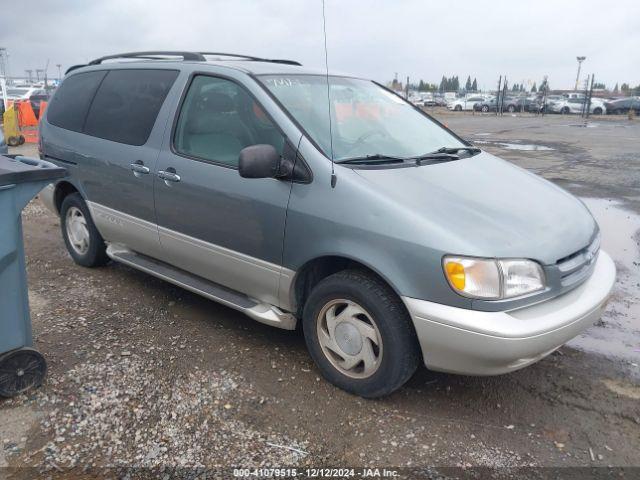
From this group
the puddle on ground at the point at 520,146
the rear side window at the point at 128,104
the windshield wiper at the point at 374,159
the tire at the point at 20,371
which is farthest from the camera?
the puddle on ground at the point at 520,146

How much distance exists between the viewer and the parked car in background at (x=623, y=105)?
35781 mm

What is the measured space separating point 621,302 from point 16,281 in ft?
14.0

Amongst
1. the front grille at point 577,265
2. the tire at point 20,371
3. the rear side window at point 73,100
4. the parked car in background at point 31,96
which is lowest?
the tire at point 20,371

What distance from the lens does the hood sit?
2701 millimetres

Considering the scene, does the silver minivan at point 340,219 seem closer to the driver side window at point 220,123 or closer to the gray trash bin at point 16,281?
the driver side window at point 220,123

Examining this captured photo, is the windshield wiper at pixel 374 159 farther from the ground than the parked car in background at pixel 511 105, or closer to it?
closer to it

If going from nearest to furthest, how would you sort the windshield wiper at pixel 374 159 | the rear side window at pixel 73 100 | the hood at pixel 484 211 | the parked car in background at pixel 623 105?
1. the hood at pixel 484 211
2. the windshield wiper at pixel 374 159
3. the rear side window at pixel 73 100
4. the parked car in background at pixel 623 105

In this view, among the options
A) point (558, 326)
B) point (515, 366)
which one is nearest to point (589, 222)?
point (558, 326)

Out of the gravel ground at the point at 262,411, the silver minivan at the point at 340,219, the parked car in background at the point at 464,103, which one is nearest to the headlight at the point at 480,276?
the silver minivan at the point at 340,219

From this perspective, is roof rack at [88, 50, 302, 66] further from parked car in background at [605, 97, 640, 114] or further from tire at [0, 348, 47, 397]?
parked car in background at [605, 97, 640, 114]

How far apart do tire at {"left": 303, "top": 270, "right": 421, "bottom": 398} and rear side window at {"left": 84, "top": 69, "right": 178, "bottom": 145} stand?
6.30 feet

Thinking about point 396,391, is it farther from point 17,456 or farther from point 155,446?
point 17,456

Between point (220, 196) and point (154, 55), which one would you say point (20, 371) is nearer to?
point (220, 196)

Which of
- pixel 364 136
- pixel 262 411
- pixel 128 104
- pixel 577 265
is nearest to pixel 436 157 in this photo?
pixel 364 136
